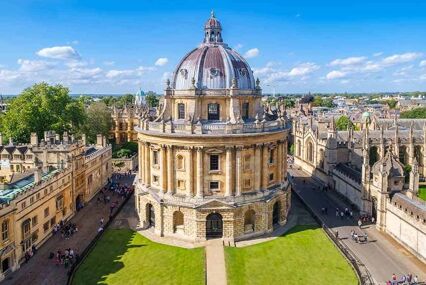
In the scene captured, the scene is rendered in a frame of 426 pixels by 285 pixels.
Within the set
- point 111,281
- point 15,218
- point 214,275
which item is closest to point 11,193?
point 15,218

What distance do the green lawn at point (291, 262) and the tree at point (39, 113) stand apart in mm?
46075

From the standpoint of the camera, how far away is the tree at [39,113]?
68.2 m

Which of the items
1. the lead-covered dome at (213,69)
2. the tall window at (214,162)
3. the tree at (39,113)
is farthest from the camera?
the tree at (39,113)

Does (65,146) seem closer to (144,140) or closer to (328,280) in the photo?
(144,140)

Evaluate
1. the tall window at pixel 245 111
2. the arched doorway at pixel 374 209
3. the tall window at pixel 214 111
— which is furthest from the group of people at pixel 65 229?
the arched doorway at pixel 374 209

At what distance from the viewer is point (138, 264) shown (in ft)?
117

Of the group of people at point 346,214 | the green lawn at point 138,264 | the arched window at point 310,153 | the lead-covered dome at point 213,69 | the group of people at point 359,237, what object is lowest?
the green lawn at point 138,264

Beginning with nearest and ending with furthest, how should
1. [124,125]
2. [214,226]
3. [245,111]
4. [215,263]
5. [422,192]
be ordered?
1. [215,263]
2. [214,226]
3. [245,111]
4. [422,192]
5. [124,125]

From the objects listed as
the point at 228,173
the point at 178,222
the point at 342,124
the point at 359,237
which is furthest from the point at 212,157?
the point at 342,124

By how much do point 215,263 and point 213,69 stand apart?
2042 cm

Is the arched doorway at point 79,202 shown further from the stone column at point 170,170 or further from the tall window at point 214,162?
the tall window at point 214,162

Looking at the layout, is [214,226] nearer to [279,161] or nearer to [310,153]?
[279,161]

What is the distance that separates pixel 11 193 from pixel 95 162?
881 inches

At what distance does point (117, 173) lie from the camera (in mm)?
74250
